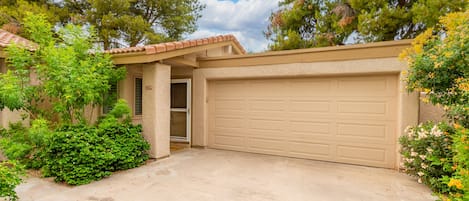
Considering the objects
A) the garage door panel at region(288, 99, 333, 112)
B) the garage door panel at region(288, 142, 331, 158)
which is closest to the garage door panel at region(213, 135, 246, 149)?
the garage door panel at region(288, 142, 331, 158)

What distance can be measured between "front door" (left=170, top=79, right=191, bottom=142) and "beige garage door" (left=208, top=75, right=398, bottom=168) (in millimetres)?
695

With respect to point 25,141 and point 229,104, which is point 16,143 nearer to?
point 25,141

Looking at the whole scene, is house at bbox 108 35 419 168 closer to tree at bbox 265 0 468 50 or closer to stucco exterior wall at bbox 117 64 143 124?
stucco exterior wall at bbox 117 64 143 124

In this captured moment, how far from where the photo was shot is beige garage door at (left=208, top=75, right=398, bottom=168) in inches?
231

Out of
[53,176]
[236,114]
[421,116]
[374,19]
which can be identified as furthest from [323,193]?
[374,19]

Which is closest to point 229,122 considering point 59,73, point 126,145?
point 126,145

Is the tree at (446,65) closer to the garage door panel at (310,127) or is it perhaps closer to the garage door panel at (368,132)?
the garage door panel at (368,132)

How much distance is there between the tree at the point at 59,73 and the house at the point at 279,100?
0.64 metres

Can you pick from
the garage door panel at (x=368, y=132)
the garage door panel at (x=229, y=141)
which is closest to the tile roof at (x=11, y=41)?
the garage door panel at (x=229, y=141)

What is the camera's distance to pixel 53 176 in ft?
15.9

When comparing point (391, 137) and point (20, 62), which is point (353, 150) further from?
point (20, 62)

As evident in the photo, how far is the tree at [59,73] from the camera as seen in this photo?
4895mm

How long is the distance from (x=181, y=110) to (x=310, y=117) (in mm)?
3921

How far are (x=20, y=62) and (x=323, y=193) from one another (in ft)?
20.5
